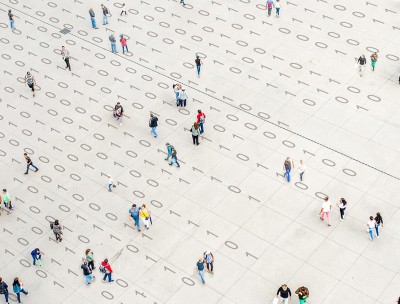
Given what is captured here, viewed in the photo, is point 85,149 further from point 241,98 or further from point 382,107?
point 382,107

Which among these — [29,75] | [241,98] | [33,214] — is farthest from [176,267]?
[29,75]

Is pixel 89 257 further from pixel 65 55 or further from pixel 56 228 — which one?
pixel 65 55

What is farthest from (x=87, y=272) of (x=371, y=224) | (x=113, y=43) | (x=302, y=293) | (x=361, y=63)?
(x=361, y=63)

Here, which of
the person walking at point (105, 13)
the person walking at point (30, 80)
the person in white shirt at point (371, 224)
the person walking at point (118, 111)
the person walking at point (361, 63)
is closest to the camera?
the person in white shirt at point (371, 224)

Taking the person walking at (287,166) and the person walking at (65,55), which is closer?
the person walking at (287,166)

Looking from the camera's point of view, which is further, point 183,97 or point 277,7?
point 277,7

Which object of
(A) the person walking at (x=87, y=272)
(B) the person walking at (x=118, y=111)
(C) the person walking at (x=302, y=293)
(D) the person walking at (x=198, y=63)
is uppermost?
(D) the person walking at (x=198, y=63)

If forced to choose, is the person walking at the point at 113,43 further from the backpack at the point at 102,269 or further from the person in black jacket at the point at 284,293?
the person in black jacket at the point at 284,293

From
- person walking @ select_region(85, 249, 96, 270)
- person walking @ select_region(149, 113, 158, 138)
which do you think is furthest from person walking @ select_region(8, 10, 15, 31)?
person walking @ select_region(85, 249, 96, 270)

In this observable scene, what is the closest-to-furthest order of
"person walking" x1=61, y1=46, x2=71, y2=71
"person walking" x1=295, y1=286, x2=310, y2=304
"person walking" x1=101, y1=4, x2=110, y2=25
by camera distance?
"person walking" x1=295, y1=286, x2=310, y2=304, "person walking" x1=61, y1=46, x2=71, y2=71, "person walking" x1=101, y1=4, x2=110, y2=25

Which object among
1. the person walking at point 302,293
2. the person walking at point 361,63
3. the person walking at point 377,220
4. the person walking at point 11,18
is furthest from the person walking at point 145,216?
the person walking at point 11,18

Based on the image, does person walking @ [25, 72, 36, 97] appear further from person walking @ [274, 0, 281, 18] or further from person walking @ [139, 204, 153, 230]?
person walking @ [274, 0, 281, 18]
